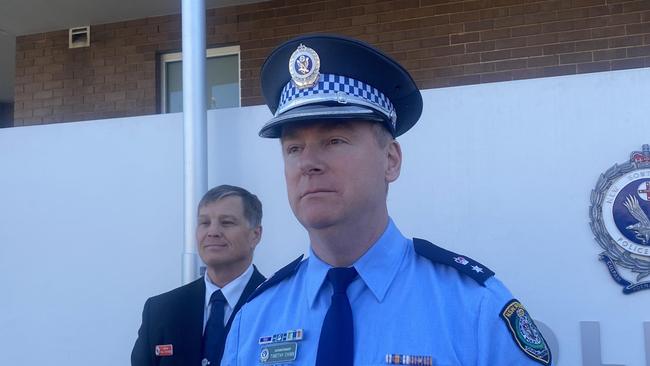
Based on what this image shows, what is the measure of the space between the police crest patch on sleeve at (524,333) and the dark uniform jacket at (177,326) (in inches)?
58.0

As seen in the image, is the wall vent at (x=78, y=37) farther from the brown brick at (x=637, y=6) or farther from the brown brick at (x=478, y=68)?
the brown brick at (x=637, y=6)

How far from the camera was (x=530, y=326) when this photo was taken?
1.54 meters

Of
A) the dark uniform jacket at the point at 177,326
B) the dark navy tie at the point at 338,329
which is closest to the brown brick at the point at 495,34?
the dark uniform jacket at the point at 177,326

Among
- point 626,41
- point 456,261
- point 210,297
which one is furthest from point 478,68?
point 456,261

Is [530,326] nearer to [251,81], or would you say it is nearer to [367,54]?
[367,54]

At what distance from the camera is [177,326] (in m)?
2.87

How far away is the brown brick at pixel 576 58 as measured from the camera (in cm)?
487

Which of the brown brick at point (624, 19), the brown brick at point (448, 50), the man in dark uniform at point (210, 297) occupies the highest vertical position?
the brown brick at point (624, 19)

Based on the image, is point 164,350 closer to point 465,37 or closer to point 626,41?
point 465,37

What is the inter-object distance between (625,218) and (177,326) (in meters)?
1.96

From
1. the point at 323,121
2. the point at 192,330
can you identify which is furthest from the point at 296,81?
the point at 192,330

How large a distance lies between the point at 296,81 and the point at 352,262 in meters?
0.46

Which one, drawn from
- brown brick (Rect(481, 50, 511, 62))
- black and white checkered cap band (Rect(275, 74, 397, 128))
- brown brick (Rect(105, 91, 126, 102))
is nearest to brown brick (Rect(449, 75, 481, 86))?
brown brick (Rect(481, 50, 511, 62))

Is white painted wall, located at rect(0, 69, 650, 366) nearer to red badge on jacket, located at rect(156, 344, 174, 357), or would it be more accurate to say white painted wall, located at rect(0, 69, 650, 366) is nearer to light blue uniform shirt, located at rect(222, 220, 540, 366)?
red badge on jacket, located at rect(156, 344, 174, 357)
